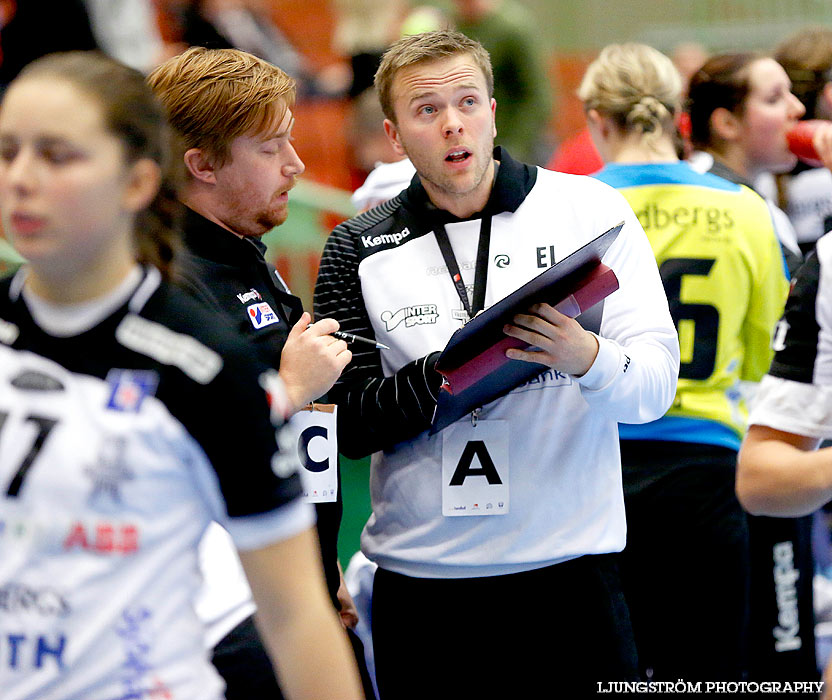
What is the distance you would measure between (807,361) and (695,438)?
133cm

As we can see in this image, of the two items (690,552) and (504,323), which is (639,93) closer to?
(690,552)

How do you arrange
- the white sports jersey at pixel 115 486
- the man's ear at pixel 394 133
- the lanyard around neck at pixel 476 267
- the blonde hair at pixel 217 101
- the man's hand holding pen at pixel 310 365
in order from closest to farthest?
1. the white sports jersey at pixel 115 486
2. the man's hand holding pen at pixel 310 365
3. the blonde hair at pixel 217 101
4. the lanyard around neck at pixel 476 267
5. the man's ear at pixel 394 133

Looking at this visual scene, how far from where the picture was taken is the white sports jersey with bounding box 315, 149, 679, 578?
291 cm

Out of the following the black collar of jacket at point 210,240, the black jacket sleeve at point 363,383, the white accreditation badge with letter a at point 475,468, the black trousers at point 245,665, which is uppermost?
the black collar of jacket at point 210,240

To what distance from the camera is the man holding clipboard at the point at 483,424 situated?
2.92 metres

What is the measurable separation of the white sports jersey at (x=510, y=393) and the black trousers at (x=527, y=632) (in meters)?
0.06

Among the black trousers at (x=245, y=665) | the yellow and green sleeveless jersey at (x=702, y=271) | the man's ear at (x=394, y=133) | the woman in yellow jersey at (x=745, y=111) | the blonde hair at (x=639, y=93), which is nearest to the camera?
the black trousers at (x=245, y=665)

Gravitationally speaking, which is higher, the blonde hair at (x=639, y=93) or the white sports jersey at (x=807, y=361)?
the blonde hair at (x=639, y=93)

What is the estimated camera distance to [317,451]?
282 centimetres

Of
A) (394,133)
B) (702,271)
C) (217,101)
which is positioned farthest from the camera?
(702,271)

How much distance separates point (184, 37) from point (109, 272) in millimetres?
6572

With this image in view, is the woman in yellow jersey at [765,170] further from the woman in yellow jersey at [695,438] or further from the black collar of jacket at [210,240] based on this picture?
the black collar of jacket at [210,240]

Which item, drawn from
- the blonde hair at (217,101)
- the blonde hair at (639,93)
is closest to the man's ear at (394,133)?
the blonde hair at (217,101)

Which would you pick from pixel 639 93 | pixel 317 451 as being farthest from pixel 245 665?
pixel 639 93
